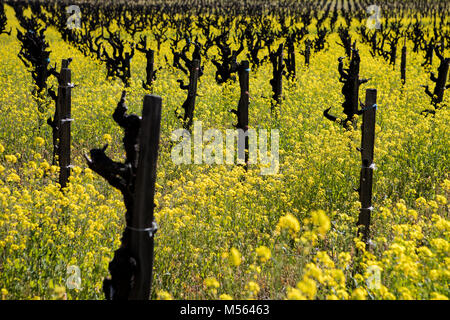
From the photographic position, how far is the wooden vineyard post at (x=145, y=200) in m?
2.92

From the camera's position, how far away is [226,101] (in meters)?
10.8

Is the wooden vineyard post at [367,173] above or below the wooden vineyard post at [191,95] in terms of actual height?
below

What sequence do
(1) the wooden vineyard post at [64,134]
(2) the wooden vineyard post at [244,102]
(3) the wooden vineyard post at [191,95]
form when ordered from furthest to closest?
1. (3) the wooden vineyard post at [191,95]
2. (2) the wooden vineyard post at [244,102]
3. (1) the wooden vineyard post at [64,134]

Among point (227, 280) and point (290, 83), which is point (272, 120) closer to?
point (290, 83)

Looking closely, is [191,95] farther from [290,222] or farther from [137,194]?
[290,222]

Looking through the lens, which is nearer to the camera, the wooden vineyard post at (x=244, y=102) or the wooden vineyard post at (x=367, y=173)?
the wooden vineyard post at (x=367, y=173)

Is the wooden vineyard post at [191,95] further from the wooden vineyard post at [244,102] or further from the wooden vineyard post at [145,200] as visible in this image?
the wooden vineyard post at [145,200]

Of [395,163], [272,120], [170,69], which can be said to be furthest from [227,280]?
[170,69]

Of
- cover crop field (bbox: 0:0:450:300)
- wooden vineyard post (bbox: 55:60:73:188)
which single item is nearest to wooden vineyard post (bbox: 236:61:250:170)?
cover crop field (bbox: 0:0:450:300)

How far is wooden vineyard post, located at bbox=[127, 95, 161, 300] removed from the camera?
115 inches

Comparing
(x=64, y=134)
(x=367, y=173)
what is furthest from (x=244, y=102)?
(x=367, y=173)

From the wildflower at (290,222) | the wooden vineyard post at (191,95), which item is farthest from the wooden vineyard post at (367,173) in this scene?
the wooden vineyard post at (191,95)
